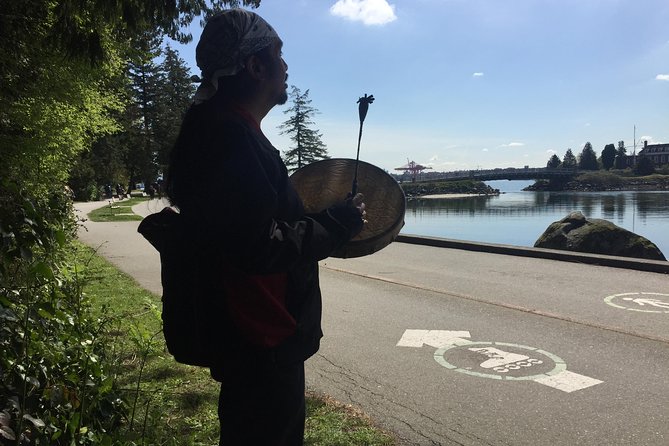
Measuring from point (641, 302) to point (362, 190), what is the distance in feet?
21.5

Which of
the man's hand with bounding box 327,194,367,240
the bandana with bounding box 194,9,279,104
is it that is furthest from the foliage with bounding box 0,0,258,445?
the man's hand with bounding box 327,194,367,240

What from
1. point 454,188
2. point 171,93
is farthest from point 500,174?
point 171,93

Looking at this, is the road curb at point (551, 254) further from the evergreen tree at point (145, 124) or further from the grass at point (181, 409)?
the evergreen tree at point (145, 124)

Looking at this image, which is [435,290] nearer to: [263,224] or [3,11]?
[3,11]

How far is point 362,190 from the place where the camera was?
260cm

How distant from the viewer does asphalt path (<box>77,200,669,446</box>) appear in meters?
3.86

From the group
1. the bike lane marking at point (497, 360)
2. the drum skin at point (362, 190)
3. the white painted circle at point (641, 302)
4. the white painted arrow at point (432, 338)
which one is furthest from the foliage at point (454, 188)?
the drum skin at point (362, 190)

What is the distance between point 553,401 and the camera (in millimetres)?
4234

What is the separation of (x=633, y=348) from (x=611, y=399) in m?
1.51

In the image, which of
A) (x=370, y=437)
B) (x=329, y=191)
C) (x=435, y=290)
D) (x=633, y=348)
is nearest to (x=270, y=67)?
(x=329, y=191)

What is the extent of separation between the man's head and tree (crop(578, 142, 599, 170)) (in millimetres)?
109742

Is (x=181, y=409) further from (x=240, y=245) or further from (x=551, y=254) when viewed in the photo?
(x=551, y=254)

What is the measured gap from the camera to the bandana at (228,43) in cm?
183

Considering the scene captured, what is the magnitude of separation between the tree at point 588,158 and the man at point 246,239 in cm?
10976
